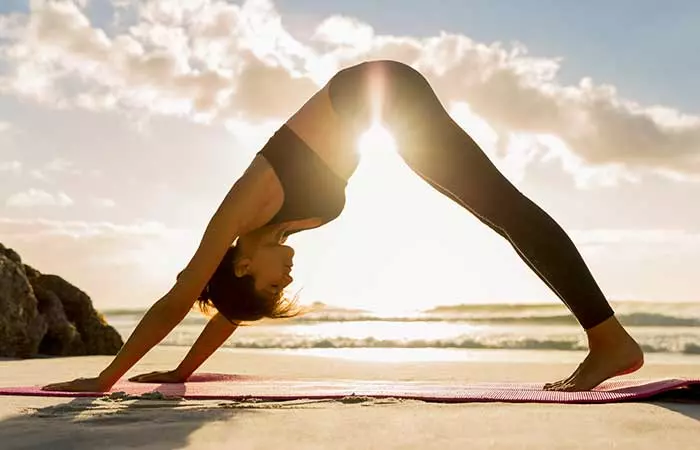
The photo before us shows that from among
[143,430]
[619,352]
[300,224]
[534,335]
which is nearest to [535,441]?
[143,430]

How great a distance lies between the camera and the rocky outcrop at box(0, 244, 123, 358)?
5.70 m

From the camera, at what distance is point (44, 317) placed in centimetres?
605

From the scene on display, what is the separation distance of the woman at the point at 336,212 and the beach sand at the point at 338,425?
1.21 feet

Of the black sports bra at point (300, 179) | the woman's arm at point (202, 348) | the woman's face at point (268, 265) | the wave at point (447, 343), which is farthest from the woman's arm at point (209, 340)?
the wave at point (447, 343)

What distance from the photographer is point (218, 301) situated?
10.4 ft

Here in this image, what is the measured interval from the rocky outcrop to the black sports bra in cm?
341

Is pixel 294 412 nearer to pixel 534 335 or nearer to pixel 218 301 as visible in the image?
pixel 218 301

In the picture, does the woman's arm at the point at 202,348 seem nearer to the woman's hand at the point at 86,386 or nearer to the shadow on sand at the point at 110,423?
the woman's hand at the point at 86,386

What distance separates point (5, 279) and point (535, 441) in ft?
16.2

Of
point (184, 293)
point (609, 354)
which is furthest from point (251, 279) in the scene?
point (609, 354)

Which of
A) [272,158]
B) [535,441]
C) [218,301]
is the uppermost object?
[272,158]

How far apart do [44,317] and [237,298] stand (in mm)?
3540

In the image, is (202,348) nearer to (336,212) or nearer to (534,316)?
(336,212)

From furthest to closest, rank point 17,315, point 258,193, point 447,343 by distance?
point 447,343, point 17,315, point 258,193
